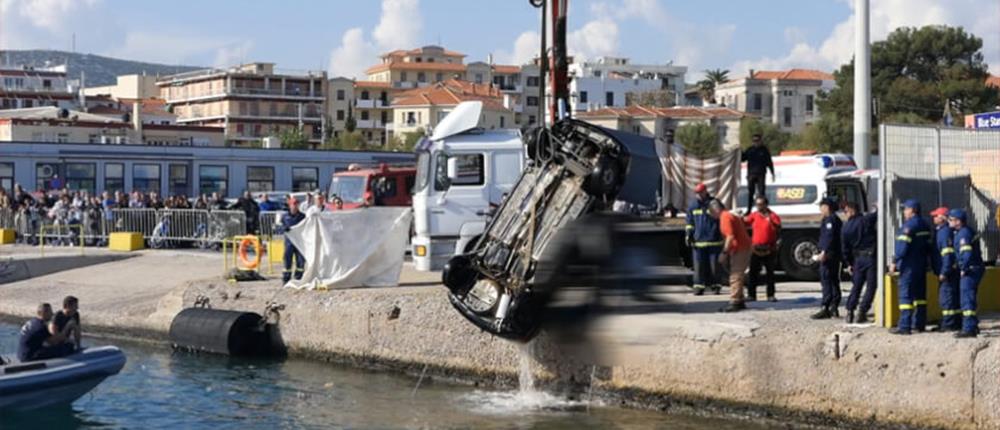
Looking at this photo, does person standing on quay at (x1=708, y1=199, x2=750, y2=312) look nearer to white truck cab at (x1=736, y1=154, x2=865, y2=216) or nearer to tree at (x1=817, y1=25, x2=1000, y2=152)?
white truck cab at (x1=736, y1=154, x2=865, y2=216)

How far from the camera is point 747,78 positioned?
4975 inches

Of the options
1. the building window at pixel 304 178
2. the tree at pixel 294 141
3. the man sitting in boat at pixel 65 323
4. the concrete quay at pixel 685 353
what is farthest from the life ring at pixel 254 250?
the tree at pixel 294 141

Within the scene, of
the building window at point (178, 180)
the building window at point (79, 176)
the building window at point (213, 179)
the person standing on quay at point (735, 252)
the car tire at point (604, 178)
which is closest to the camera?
the car tire at point (604, 178)

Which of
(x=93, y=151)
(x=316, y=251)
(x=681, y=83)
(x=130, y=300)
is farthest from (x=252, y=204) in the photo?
(x=681, y=83)

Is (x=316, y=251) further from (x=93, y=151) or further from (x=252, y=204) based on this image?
(x=93, y=151)

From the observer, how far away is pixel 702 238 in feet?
62.1

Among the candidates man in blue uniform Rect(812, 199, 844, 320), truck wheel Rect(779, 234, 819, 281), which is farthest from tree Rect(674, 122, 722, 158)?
man in blue uniform Rect(812, 199, 844, 320)

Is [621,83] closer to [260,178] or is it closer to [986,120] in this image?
[260,178]

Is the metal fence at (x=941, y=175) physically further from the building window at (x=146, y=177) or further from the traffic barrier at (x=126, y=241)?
the building window at (x=146, y=177)

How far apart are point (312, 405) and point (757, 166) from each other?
7.91 meters

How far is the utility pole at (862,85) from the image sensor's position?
25.0 m

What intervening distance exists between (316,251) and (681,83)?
127 metres

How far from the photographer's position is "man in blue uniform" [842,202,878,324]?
16766 mm

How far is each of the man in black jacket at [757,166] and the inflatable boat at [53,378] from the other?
10076mm
